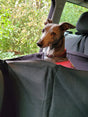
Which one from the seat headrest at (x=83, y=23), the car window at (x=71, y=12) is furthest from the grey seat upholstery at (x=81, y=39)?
the car window at (x=71, y=12)

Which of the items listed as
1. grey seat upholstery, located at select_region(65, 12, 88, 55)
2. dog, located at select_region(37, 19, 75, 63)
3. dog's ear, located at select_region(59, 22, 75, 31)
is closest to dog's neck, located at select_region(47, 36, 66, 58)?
dog, located at select_region(37, 19, 75, 63)

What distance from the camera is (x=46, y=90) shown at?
71cm

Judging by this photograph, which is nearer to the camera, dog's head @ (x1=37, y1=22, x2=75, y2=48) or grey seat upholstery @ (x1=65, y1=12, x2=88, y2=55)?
dog's head @ (x1=37, y1=22, x2=75, y2=48)

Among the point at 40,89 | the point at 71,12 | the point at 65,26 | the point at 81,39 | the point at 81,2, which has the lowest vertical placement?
the point at 40,89

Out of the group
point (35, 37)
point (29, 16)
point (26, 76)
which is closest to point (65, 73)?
point (26, 76)

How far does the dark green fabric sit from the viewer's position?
27.9 inches

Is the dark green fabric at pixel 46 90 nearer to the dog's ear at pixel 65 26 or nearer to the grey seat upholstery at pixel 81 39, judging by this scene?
the dog's ear at pixel 65 26

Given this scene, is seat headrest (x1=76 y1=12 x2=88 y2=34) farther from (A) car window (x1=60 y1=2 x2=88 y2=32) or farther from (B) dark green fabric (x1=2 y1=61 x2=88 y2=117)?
(B) dark green fabric (x1=2 y1=61 x2=88 y2=117)

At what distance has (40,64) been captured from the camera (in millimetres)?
708

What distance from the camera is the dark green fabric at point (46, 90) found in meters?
0.71

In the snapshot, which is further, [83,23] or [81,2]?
[81,2]

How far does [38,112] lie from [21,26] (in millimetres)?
1766

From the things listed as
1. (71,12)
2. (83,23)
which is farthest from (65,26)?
(71,12)

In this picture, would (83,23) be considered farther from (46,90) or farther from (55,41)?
(46,90)
